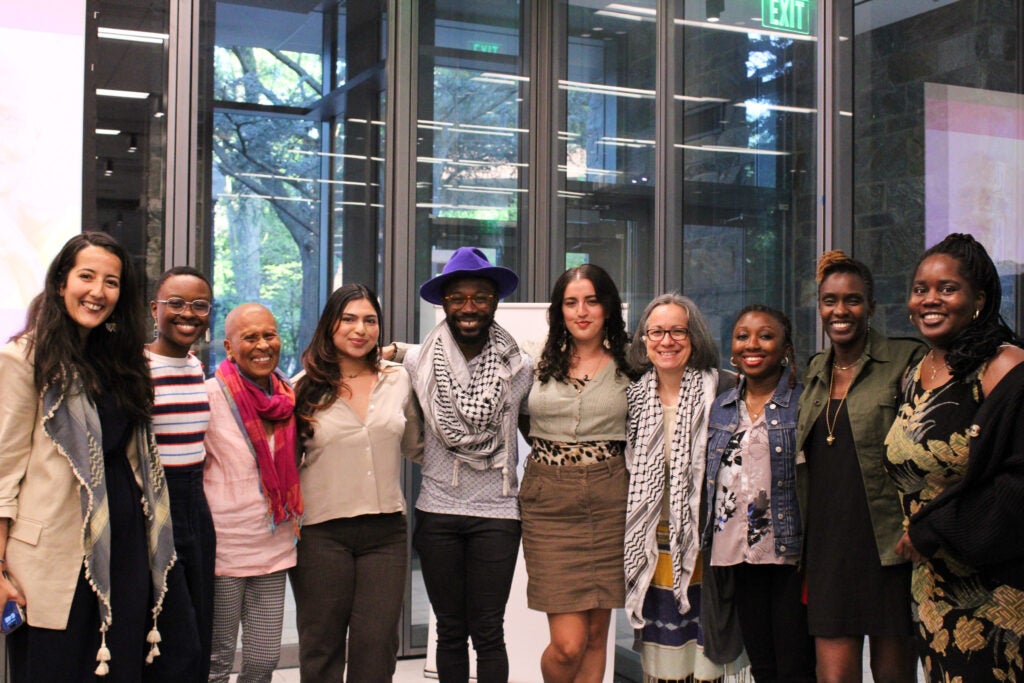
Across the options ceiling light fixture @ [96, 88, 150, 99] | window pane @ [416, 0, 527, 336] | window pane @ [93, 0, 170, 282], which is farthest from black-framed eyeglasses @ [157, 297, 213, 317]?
window pane @ [416, 0, 527, 336]

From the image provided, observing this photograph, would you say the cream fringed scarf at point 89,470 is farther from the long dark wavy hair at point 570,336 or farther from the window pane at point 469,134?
the window pane at point 469,134

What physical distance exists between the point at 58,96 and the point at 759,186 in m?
3.11

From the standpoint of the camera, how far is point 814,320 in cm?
452

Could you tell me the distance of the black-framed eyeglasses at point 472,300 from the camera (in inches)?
151

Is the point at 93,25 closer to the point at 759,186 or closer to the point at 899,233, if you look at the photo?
the point at 759,186

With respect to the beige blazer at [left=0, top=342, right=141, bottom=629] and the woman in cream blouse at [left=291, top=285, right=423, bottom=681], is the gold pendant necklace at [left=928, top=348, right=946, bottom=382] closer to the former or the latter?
the woman in cream blouse at [left=291, top=285, right=423, bottom=681]

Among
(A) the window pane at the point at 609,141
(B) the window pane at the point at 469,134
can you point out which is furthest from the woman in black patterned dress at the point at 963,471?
(B) the window pane at the point at 469,134

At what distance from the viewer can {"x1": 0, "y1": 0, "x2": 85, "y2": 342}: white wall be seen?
4793 millimetres

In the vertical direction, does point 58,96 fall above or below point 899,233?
above

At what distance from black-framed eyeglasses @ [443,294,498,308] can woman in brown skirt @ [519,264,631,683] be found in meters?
0.26

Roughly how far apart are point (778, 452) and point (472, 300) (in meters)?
1.14

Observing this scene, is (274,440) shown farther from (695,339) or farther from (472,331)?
(695,339)

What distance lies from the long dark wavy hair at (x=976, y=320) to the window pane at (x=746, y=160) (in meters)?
1.48

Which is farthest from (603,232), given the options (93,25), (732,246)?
(93,25)
